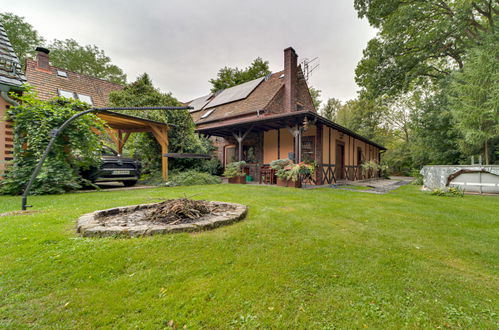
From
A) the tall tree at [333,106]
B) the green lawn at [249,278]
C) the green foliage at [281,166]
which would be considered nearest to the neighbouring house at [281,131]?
the green foliage at [281,166]

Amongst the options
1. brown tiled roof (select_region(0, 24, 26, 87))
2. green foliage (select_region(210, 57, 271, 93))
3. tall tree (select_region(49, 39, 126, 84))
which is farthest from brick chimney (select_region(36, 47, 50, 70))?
green foliage (select_region(210, 57, 271, 93))

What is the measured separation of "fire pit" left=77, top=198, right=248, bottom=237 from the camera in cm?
212

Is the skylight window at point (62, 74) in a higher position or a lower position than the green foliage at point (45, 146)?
higher

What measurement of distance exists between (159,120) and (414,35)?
1463 cm

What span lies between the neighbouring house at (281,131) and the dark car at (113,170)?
4.09 m

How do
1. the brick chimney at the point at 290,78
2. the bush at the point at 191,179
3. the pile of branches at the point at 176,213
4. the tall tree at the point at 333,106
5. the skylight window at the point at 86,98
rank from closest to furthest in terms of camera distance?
the pile of branches at the point at 176,213, the bush at the point at 191,179, the skylight window at the point at 86,98, the brick chimney at the point at 290,78, the tall tree at the point at 333,106

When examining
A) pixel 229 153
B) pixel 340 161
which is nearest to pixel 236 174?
pixel 229 153

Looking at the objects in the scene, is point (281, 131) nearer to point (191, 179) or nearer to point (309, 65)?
point (191, 179)

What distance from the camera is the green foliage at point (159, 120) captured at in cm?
902

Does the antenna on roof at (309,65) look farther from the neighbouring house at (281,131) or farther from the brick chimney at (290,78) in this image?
the brick chimney at (290,78)

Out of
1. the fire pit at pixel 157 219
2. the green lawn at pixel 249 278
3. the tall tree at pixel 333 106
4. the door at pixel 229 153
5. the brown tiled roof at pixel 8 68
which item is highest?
the tall tree at pixel 333 106

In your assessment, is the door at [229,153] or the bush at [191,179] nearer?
the bush at [191,179]

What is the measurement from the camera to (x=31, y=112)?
486cm

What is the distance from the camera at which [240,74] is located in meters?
19.3
